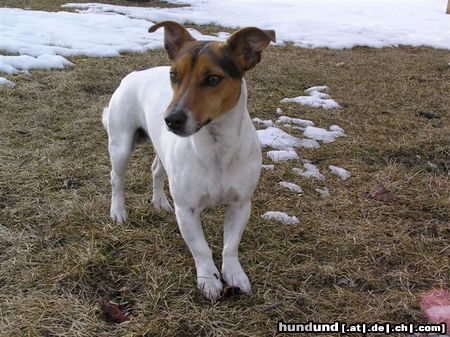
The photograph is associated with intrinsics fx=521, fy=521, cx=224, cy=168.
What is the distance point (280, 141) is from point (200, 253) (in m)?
2.82

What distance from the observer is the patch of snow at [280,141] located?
580 cm

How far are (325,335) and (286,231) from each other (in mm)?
1205

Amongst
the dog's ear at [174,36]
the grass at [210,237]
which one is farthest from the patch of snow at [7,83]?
the dog's ear at [174,36]

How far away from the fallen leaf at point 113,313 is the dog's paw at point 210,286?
0.49 meters

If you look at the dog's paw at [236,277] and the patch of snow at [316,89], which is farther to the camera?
the patch of snow at [316,89]

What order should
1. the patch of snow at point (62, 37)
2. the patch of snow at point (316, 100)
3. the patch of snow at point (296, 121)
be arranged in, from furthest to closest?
the patch of snow at point (62, 37) → the patch of snow at point (316, 100) → the patch of snow at point (296, 121)

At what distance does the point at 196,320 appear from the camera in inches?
117

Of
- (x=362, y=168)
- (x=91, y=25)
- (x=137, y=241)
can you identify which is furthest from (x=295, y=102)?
(x=91, y=25)

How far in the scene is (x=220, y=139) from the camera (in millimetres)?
3137

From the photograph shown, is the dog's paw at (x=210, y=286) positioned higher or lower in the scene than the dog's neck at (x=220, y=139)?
lower

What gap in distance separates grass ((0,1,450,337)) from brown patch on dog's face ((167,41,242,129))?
1.16 m

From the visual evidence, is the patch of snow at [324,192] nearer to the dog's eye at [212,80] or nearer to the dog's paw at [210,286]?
the dog's paw at [210,286]

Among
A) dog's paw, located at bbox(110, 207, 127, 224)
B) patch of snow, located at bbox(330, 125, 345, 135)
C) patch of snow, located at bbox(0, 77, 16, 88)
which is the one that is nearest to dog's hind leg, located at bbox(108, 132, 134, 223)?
dog's paw, located at bbox(110, 207, 127, 224)

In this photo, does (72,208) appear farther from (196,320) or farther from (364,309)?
(364,309)
